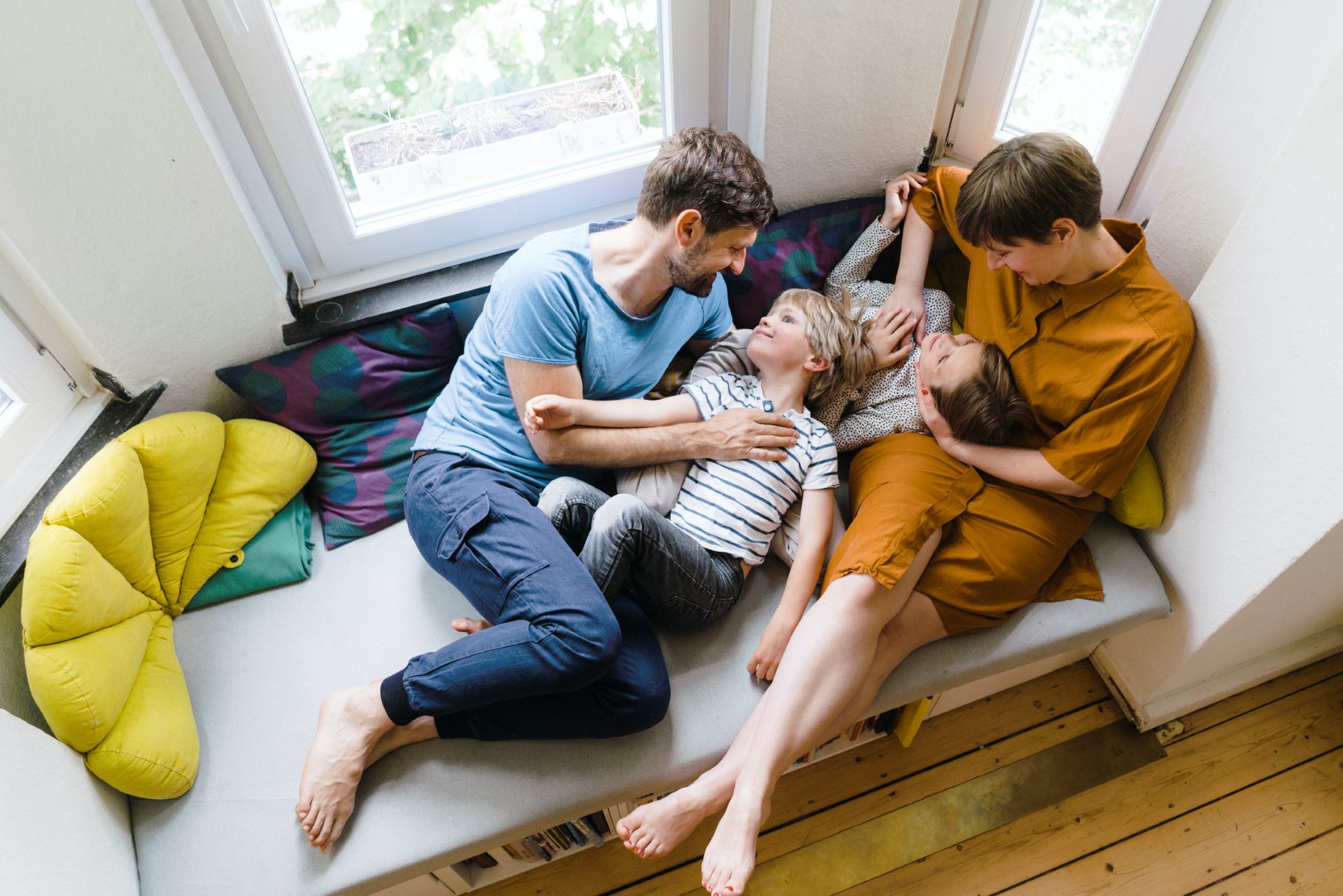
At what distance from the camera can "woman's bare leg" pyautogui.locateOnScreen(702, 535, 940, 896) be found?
4.23 feet

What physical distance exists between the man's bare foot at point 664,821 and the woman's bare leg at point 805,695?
0.05m

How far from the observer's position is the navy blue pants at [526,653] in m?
1.38

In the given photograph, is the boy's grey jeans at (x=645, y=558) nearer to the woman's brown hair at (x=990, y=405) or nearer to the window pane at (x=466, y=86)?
the woman's brown hair at (x=990, y=405)

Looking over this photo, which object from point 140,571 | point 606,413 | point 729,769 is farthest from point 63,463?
point 729,769

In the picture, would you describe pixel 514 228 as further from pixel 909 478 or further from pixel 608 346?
pixel 909 478

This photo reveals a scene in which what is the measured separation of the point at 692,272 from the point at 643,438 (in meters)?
0.33

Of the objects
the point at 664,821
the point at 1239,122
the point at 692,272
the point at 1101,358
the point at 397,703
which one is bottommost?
the point at 664,821

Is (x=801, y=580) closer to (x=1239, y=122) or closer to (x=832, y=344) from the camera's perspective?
(x=832, y=344)

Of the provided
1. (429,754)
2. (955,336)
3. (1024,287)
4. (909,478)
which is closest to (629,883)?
(429,754)

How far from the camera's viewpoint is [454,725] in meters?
1.44

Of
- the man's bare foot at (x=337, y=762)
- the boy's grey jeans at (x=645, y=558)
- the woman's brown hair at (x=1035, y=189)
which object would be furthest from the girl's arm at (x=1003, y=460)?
the man's bare foot at (x=337, y=762)

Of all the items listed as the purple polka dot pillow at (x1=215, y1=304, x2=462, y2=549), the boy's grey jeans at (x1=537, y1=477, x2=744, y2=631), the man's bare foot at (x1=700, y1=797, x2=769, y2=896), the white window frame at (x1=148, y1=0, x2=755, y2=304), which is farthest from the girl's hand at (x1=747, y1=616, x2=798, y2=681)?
the white window frame at (x1=148, y1=0, x2=755, y2=304)

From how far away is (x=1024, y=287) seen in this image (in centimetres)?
163

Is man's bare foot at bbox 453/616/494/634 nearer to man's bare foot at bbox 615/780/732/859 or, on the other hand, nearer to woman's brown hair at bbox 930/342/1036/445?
man's bare foot at bbox 615/780/732/859
